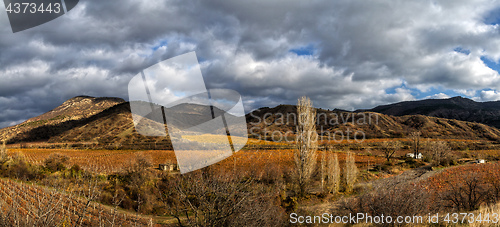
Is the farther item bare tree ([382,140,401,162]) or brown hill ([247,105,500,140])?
brown hill ([247,105,500,140])

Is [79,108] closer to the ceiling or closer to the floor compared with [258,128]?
closer to the ceiling

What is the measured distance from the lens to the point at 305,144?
16.0 meters

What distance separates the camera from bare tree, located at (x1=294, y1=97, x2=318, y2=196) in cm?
1594

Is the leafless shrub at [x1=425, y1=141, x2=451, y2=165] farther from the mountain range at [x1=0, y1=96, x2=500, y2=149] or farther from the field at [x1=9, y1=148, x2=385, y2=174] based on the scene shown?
the mountain range at [x1=0, y1=96, x2=500, y2=149]

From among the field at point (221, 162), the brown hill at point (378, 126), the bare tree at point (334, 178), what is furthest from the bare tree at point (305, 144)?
the brown hill at point (378, 126)

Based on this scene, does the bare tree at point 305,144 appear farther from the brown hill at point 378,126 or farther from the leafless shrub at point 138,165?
the brown hill at point 378,126

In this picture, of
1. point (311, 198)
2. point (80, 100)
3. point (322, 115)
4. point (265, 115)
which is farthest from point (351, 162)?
point (80, 100)

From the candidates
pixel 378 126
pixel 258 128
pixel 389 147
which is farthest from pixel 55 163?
pixel 378 126

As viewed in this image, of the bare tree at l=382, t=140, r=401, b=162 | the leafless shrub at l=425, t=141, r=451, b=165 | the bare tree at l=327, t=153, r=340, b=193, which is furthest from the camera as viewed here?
the bare tree at l=382, t=140, r=401, b=162

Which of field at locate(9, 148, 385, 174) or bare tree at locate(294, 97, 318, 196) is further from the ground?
bare tree at locate(294, 97, 318, 196)

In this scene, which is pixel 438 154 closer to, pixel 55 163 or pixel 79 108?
pixel 55 163

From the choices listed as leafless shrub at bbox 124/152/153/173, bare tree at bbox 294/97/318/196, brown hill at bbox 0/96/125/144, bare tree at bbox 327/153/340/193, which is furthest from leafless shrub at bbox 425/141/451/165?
brown hill at bbox 0/96/125/144

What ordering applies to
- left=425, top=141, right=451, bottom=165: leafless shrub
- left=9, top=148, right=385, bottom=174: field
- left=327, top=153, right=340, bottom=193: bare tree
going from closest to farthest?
left=327, top=153, right=340, bottom=193: bare tree, left=9, top=148, right=385, bottom=174: field, left=425, top=141, right=451, bottom=165: leafless shrub

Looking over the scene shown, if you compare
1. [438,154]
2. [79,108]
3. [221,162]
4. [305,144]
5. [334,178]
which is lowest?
[221,162]
